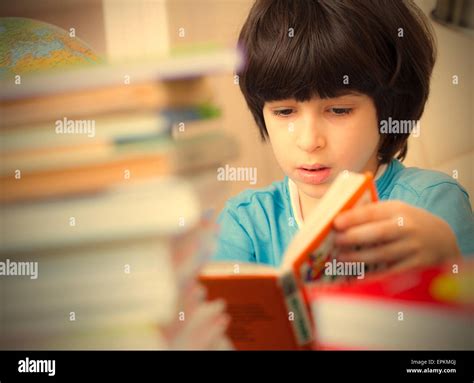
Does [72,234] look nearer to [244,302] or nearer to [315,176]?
[244,302]

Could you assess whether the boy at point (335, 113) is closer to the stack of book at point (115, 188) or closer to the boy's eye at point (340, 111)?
the boy's eye at point (340, 111)

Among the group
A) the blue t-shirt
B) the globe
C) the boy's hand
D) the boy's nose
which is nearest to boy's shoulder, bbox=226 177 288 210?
the blue t-shirt

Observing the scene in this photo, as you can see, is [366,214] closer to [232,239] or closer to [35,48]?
[232,239]

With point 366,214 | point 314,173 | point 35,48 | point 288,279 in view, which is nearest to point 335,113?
point 314,173

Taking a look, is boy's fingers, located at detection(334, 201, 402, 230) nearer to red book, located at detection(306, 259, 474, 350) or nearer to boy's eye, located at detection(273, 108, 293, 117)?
red book, located at detection(306, 259, 474, 350)

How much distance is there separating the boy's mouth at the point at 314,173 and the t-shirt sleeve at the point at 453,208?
177mm

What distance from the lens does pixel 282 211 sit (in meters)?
1.27

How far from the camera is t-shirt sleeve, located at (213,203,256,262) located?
1240mm

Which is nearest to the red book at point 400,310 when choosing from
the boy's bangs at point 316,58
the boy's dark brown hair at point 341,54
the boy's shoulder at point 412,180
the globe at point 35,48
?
the boy's shoulder at point 412,180

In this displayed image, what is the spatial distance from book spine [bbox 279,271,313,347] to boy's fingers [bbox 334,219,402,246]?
0.12 meters

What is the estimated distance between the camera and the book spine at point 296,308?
38.0 inches

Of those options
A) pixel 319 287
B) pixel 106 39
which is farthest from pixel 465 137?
pixel 106 39

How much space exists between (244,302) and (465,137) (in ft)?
1.90
